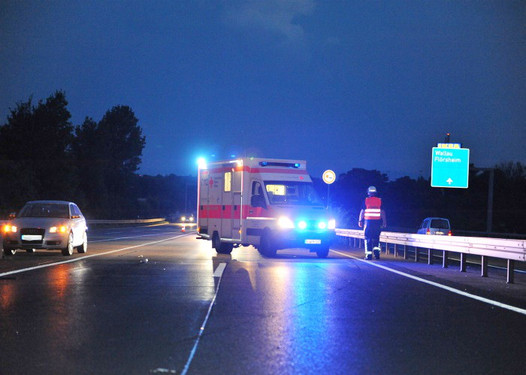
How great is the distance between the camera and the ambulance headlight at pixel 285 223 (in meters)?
20.0

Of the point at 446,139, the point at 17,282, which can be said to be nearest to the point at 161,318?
the point at 17,282

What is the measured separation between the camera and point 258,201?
800 inches

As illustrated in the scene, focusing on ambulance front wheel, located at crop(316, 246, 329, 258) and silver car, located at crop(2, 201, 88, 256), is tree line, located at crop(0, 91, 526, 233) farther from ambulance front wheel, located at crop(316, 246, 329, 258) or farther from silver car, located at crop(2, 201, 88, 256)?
silver car, located at crop(2, 201, 88, 256)

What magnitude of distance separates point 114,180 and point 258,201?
83.8m

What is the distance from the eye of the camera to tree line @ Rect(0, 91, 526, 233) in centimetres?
5734

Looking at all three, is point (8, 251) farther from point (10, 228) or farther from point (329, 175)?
point (329, 175)

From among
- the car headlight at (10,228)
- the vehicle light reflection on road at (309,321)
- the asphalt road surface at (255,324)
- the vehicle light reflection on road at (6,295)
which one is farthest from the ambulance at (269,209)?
the vehicle light reflection on road at (6,295)

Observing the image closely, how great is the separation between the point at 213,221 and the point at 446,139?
23.1 meters

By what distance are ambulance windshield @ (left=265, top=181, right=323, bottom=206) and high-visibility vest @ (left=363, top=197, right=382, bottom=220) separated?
147 cm

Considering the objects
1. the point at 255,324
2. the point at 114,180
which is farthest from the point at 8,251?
the point at 114,180

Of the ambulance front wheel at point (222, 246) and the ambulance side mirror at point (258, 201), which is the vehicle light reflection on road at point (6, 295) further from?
the ambulance front wheel at point (222, 246)

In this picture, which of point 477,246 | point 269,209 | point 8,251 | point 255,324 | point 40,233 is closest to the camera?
point 255,324

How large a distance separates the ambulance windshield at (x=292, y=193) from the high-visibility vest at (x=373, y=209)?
1.47m

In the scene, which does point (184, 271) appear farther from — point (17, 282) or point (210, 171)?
point (210, 171)
